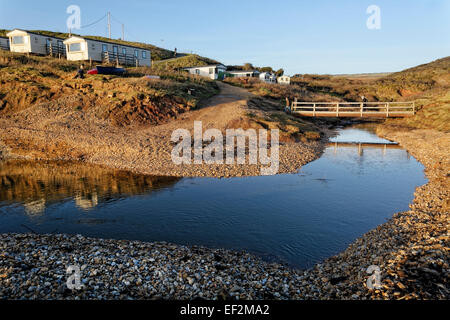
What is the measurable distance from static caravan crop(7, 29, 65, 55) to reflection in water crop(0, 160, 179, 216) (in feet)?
114

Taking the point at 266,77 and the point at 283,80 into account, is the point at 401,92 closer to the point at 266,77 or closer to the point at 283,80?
the point at 283,80

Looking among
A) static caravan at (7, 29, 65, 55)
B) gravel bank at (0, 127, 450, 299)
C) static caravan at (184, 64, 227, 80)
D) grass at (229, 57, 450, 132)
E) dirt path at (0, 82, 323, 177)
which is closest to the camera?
gravel bank at (0, 127, 450, 299)

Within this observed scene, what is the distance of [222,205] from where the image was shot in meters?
17.6

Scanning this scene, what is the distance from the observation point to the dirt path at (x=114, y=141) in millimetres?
25109

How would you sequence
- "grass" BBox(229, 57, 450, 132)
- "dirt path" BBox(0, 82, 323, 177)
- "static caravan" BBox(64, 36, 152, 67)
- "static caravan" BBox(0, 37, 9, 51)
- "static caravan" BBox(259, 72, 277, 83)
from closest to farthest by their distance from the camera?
"dirt path" BBox(0, 82, 323, 177), "grass" BBox(229, 57, 450, 132), "static caravan" BBox(64, 36, 152, 67), "static caravan" BBox(0, 37, 9, 51), "static caravan" BBox(259, 72, 277, 83)

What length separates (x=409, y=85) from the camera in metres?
85.2

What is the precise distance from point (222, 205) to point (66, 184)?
12073 mm

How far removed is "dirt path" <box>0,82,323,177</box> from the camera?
82.4 ft

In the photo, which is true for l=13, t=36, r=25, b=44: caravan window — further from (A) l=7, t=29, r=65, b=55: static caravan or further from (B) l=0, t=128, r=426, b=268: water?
(B) l=0, t=128, r=426, b=268: water

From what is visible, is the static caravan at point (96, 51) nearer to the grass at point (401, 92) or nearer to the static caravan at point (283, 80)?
the grass at point (401, 92)

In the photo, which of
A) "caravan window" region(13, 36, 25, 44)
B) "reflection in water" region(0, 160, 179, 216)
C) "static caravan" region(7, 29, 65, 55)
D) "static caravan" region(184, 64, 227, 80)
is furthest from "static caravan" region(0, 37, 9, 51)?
"reflection in water" region(0, 160, 179, 216)

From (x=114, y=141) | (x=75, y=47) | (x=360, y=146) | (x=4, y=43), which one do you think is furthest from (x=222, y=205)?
(x=4, y=43)

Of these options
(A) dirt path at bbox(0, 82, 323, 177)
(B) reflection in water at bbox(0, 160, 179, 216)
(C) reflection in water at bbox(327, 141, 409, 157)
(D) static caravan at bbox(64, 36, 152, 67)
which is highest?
(D) static caravan at bbox(64, 36, 152, 67)

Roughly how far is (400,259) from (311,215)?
641cm
